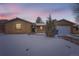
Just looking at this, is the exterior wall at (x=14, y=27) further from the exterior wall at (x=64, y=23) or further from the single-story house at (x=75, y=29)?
the single-story house at (x=75, y=29)

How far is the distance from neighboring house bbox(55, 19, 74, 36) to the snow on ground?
0.38ft

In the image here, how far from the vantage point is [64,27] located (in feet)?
10.9

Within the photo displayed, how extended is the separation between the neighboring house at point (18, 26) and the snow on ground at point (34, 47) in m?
0.08

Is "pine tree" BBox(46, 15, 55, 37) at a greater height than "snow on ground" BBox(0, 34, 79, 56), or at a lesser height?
greater

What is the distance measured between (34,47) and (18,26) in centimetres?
34

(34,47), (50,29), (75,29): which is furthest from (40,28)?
(75,29)

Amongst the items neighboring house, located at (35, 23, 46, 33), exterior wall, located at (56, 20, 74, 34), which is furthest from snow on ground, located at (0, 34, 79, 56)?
exterior wall, located at (56, 20, 74, 34)

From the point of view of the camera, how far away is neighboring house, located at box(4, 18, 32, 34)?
3.33 m

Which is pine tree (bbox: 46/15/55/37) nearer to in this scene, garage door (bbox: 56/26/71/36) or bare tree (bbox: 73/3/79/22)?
garage door (bbox: 56/26/71/36)

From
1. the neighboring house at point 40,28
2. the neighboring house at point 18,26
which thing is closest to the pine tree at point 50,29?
the neighboring house at point 40,28

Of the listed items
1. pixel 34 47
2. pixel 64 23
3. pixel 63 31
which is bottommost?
pixel 34 47

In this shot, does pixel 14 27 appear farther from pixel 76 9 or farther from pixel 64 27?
pixel 76 9

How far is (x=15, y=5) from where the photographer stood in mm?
3311

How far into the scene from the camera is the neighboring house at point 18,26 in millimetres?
3327
